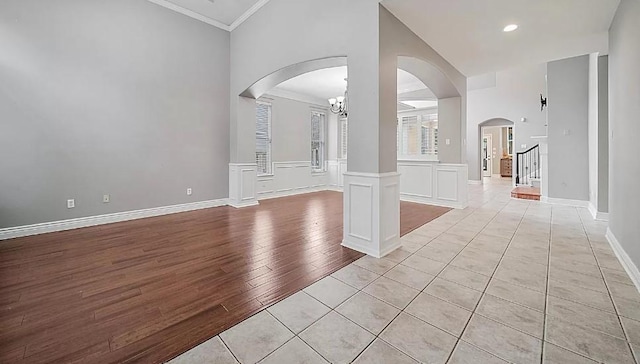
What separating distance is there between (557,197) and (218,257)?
6.73m

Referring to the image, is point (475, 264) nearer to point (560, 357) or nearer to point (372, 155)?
point (560, 357)

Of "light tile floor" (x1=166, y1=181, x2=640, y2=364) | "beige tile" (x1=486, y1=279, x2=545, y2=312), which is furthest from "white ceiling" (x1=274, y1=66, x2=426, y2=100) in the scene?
"beige tile" (x1=486, y1=279, x2=545, y2=312)

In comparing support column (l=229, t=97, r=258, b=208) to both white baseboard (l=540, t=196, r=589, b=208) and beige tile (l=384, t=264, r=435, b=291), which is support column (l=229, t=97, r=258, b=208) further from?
white baseboard (l=540, t=196, r=589, b=208)

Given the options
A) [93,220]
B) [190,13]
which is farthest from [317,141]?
[93,220]

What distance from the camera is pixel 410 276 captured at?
2293 millimetres

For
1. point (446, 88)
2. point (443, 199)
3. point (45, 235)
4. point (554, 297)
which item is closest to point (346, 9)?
point (446, 88)

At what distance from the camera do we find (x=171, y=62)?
472 centimetres

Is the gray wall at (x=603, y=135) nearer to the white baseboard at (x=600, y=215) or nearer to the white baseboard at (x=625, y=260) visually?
the white baseboard at (x=600, y=215)

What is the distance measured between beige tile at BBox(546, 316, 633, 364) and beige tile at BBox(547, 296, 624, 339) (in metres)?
0.07

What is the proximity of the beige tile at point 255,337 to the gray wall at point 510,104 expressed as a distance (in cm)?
1011

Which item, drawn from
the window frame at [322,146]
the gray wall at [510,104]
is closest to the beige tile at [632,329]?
the window frame at [322,146]

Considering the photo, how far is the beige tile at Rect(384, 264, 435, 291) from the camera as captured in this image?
2.14 m

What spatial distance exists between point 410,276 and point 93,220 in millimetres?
4599

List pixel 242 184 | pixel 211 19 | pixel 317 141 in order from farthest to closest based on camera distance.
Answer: pixel 317 141 < pixel 242 184 < pixel 211 19
